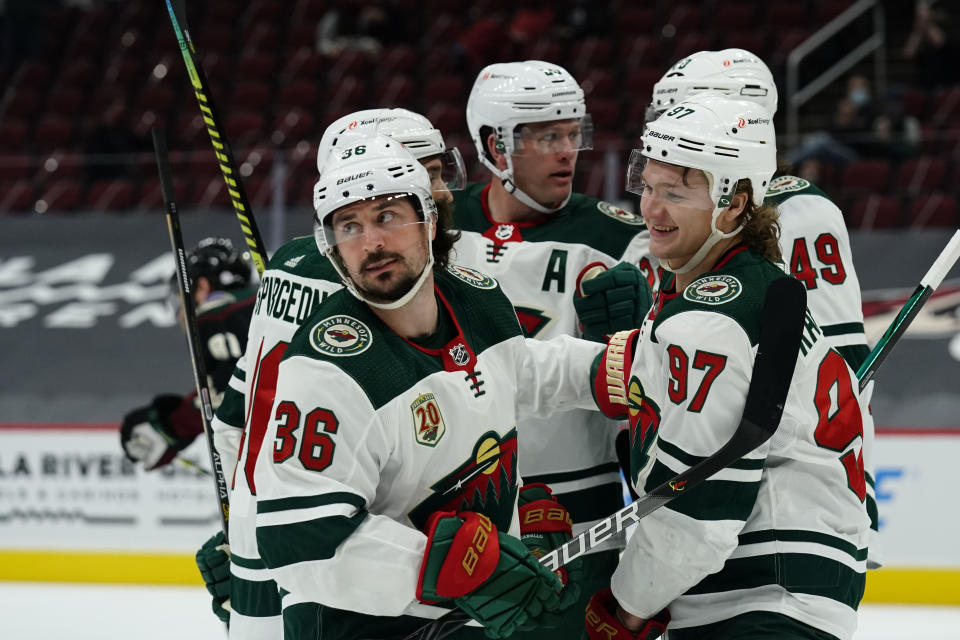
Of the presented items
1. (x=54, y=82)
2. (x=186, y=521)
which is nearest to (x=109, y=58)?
(x=54, y=82)

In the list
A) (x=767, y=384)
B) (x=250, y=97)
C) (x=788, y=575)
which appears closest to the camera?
(x=767, y=384)

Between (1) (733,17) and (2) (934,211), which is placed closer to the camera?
(2) (934,211)

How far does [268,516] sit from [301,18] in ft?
28.6

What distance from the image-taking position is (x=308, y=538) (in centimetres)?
182

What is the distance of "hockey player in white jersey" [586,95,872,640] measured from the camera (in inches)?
72.9

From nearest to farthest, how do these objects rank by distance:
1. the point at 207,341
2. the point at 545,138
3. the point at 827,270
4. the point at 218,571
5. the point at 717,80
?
the point at 827,270 → the point at 717,80 → the point at 545,138 → the point at 218,571 → the point at 207,341

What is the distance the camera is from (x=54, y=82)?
399 inches

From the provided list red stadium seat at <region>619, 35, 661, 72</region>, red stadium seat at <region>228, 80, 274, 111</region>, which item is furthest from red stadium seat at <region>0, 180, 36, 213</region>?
red stadium seat at <region>619, 35, 661, 72</region>

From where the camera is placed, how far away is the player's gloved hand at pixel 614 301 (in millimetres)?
2531

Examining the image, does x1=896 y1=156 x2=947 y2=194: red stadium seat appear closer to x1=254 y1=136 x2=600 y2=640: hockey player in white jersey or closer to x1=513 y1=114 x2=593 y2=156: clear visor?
x1=513 y1=114 x2=593 y2=156: clear visor

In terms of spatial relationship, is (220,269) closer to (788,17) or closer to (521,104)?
(521,104)

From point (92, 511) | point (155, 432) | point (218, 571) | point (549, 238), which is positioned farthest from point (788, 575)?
point (92, 511)

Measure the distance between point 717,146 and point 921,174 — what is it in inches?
190

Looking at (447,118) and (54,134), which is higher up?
(447,118)
